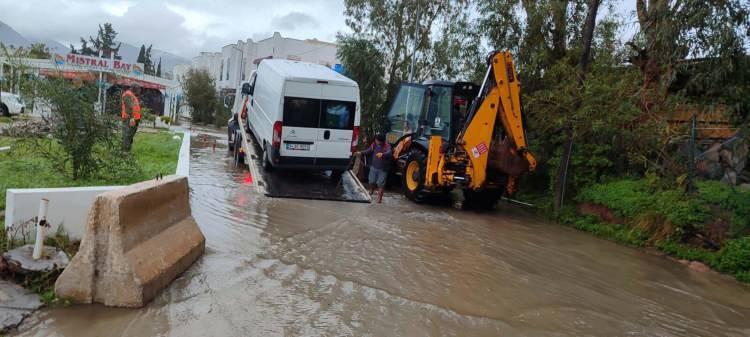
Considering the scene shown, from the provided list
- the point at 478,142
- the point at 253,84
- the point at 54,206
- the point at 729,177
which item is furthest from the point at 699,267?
the point at 253,84

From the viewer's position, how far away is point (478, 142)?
36.8ft

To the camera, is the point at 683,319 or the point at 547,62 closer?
the point at 683,319

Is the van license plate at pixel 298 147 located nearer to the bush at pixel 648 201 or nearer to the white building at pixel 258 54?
the bush at pixel 648 201

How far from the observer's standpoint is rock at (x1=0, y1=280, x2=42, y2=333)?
4.34 meters

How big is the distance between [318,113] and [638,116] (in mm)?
6655

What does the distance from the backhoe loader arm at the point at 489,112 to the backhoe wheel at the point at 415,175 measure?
1.07 metres

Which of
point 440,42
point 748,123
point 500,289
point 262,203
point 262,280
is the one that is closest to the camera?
point 262,280

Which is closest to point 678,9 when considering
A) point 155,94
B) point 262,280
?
point 262,280

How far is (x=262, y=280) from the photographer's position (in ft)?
19.7

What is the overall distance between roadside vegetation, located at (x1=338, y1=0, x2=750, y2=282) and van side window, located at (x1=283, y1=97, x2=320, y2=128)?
4995mm

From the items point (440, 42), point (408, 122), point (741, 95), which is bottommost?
point (408, 122)

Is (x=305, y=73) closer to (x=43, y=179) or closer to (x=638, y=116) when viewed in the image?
(x=43, y=179)

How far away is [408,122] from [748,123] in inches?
275

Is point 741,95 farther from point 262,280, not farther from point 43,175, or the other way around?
point 43,175
